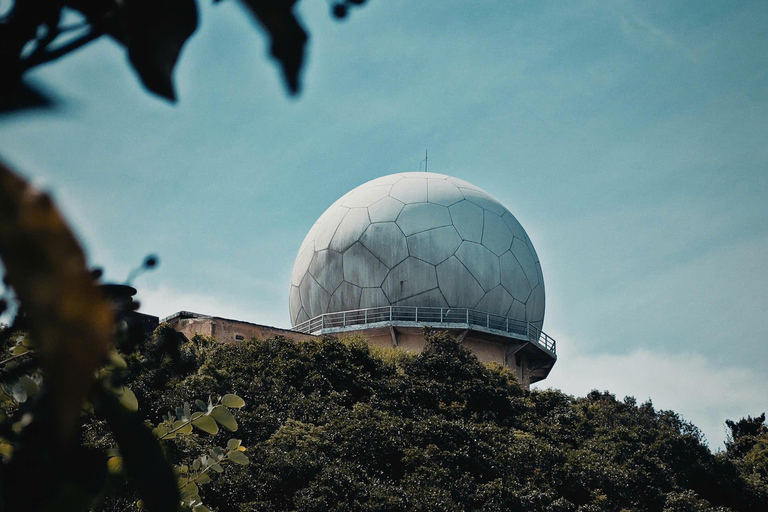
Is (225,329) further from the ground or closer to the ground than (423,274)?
closer to the ground

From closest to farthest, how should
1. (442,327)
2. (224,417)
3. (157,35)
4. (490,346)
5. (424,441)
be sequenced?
(157,35) < (224,417) < (424,441) < (442,327) < (490,346)

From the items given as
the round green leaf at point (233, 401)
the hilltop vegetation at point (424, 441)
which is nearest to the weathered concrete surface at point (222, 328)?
the hilltop vegetation at point (424, 441)

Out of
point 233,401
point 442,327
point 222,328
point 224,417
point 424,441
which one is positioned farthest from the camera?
point 442,327

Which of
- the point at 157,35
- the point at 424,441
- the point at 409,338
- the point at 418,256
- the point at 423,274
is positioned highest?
the point at 418,256

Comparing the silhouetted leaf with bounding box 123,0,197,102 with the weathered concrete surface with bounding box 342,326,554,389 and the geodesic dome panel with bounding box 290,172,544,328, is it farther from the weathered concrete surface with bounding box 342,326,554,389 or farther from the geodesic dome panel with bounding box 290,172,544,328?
the geodesic dome panel with bounding box 290,172,544,328

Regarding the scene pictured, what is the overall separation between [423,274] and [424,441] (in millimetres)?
10162

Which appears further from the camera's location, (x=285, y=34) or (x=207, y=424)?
(x=207, y=424)

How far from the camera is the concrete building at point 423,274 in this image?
79.9ft

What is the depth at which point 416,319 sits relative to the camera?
23906mm

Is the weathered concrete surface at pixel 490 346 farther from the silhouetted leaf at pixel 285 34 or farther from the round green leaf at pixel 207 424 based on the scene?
the silhouetted leaf at pixel 285 34

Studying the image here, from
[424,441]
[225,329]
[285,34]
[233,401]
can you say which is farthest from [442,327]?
[285,34]

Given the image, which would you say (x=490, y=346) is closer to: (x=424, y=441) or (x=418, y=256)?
(x=418, y=256)

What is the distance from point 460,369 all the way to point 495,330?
6.39m

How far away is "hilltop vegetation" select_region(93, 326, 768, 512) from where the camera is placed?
12352 mm
